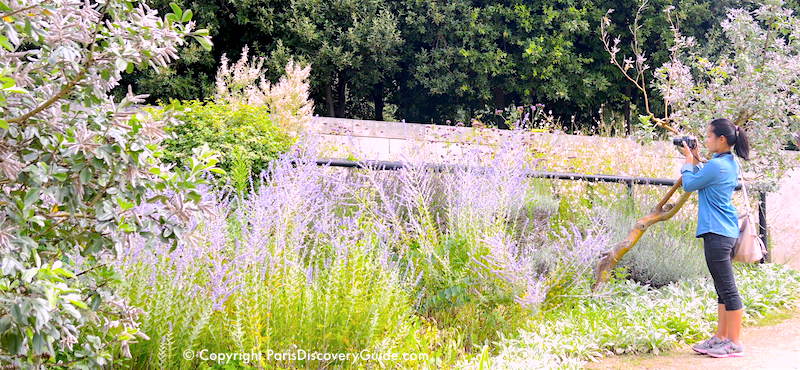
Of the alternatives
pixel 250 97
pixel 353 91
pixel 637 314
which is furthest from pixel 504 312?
pixel 353 91

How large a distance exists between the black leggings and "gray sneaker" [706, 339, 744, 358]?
0.23m

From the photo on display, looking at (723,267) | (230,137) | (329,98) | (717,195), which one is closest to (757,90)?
(717,195)

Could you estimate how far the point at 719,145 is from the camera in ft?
16.3

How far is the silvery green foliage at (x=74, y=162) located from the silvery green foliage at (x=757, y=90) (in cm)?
545

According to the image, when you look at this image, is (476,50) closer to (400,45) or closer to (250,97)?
(400,45)

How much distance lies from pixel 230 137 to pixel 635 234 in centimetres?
413

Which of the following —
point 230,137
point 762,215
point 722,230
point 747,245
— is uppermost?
point 230,137

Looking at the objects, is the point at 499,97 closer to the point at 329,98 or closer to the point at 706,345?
the point at 329,98

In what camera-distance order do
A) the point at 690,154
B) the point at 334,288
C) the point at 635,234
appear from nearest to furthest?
the point at 334,288 < the point at 690,154 < the point at 635,234

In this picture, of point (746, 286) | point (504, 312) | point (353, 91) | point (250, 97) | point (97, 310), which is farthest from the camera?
point (353, 91)

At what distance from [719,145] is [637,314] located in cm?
139

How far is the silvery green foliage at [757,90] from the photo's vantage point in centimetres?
639

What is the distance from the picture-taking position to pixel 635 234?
580cm

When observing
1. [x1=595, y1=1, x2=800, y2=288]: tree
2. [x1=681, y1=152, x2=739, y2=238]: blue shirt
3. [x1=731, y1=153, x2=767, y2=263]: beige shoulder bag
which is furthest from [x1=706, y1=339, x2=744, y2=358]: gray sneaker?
[x1=595, y1=1, x2=800, y2=288]: tree
